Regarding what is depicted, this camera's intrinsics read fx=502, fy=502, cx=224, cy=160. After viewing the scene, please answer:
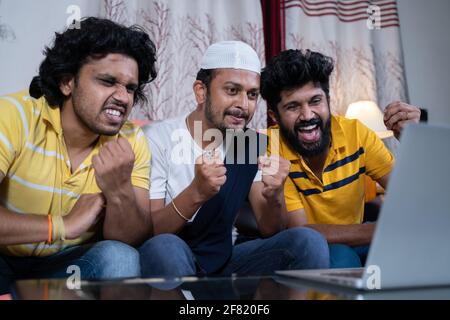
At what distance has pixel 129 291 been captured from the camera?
0.69m

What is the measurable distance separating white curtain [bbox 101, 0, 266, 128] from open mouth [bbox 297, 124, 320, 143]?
1.81ft

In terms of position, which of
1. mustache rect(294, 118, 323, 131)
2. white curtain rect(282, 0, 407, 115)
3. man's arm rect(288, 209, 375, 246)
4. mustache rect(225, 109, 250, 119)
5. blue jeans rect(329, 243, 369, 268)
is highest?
white curtain rect(282, 0, 407, 115)

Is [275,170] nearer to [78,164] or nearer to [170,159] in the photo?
[170,159]

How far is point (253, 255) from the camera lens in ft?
4.57

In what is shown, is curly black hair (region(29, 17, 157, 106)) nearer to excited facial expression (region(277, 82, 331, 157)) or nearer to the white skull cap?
the white skull cap

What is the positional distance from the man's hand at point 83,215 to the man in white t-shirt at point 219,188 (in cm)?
17

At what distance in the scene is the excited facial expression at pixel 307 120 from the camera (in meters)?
1.69

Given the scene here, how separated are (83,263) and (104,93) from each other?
475 mm

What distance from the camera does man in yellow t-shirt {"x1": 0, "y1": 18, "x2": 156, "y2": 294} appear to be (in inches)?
43.6

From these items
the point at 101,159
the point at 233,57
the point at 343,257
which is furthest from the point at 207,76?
the point at 343,257

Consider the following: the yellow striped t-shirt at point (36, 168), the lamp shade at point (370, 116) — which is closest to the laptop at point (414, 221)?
the yellow striped t-shirt at point (36, 168)

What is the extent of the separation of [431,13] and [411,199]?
244 cm

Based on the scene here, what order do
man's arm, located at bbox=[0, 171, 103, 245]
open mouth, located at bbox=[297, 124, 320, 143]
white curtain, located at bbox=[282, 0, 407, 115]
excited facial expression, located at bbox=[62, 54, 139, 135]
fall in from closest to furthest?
man's arm, located at bbox=[0, 171, 103, 245] → excited facial expression, located at bbox=[62, 54, 139, 135] → open mouth, located at bbox=[297, 124, 320, 143] → white curtain, located at bbox=[282, 0, 407, 115]

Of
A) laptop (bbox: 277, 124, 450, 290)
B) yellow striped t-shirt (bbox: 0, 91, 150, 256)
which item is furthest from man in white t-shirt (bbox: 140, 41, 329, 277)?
laptop (bbox: 277, 124, 450, 290)
